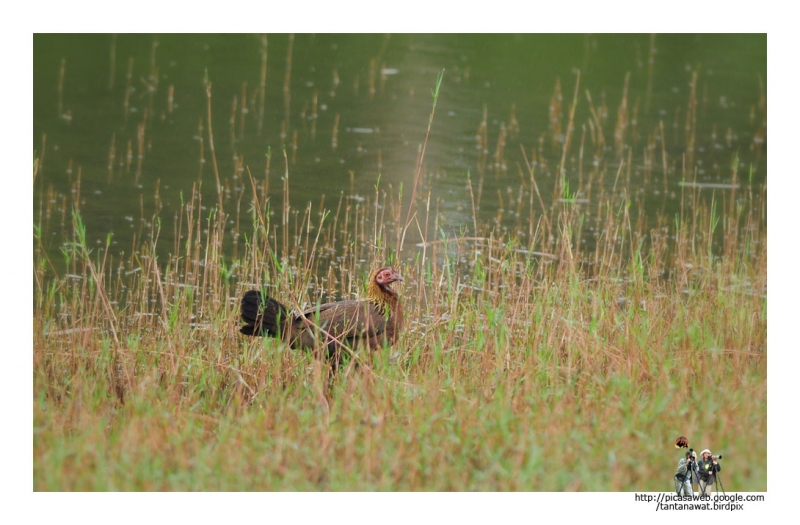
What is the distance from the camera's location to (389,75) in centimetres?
1291

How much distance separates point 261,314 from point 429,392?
3.47ft

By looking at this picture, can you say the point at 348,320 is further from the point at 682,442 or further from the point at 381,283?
the point at 682,442

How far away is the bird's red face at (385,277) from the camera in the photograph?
5793 millimetres

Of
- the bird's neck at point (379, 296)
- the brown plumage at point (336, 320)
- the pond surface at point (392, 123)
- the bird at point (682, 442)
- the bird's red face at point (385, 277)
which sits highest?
the pond surface at point (392, 123)

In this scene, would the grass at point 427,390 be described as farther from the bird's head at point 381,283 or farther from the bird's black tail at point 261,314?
the bird's head at point 381,283

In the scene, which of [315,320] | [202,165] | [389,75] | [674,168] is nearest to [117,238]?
[202,165]

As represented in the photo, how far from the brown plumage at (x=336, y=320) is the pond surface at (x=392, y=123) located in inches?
115

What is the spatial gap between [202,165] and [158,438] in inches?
257

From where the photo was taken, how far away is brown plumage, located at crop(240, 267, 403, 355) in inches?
213

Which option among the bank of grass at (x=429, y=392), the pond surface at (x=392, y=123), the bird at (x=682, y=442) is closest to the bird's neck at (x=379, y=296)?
the bank of grass at (x=429, y=392)

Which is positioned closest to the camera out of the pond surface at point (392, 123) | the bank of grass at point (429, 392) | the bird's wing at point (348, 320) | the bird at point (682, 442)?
the bank of grass at point (429, 392)

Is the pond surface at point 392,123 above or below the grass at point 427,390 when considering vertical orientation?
above

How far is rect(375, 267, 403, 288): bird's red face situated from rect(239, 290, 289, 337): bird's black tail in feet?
2.10

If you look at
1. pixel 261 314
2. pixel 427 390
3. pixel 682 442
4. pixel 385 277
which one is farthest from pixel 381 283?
pixel 682 442
